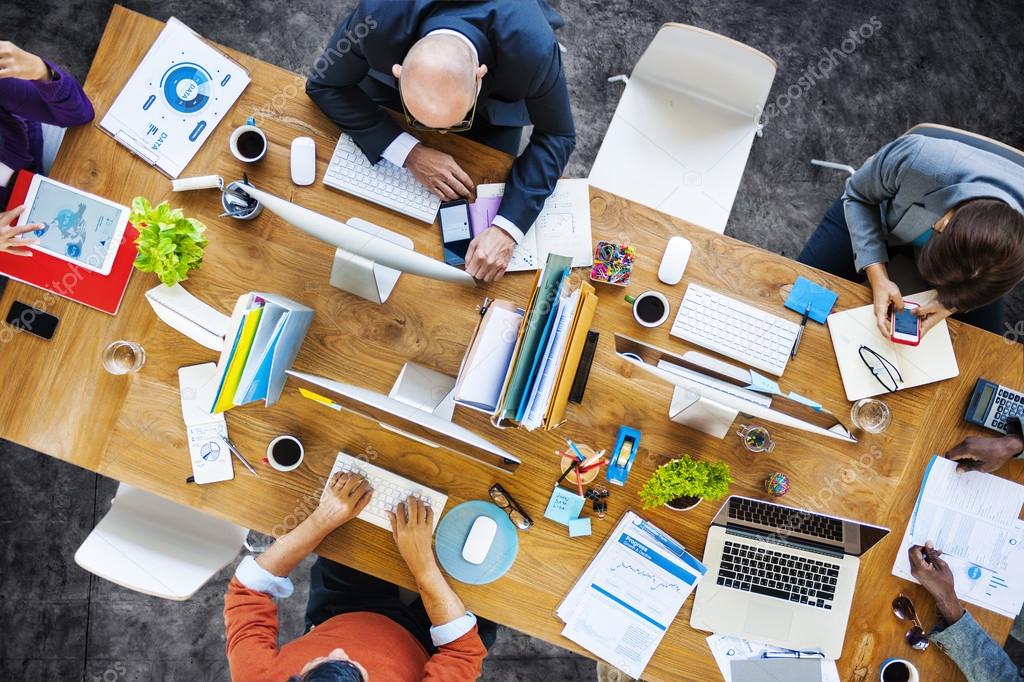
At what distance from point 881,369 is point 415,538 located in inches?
52.1

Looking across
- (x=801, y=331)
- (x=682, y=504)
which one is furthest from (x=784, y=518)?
(x=801, y=331)

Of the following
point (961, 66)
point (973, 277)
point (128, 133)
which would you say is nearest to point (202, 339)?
point (128, 133)

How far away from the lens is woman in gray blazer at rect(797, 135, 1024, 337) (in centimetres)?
153

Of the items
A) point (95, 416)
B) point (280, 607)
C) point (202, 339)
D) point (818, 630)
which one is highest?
point (202, 339)

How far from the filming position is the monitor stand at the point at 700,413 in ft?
5.29

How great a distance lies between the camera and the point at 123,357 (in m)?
1.70

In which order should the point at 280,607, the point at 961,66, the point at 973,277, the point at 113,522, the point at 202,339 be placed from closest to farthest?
the point at 973,277, the point at 202,339, the point at 113,522, the point at 280,607, the point at 961,66

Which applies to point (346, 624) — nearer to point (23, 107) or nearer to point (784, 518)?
point (784, 518)

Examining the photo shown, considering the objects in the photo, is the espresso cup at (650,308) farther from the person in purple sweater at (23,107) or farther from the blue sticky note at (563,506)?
the person in purple sweater at (23,107)

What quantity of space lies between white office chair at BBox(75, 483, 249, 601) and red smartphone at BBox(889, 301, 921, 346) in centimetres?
196

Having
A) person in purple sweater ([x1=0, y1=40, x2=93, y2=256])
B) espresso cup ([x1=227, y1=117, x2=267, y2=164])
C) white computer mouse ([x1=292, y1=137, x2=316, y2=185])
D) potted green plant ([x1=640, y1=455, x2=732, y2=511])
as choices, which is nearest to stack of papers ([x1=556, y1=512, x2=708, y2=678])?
potted green plant ([x1=640, y1=455, x2=732, y2=511])

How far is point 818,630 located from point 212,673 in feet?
7.33

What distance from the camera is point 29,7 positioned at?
2613 mm

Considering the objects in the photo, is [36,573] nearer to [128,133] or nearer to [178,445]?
[178,445]
